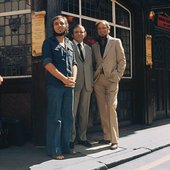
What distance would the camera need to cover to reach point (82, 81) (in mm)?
6262

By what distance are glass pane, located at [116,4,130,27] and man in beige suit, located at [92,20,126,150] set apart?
251 centimetres

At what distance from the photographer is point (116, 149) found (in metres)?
6.17

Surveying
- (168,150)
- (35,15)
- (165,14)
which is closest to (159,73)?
(165,14)

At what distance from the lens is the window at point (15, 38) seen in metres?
7.06

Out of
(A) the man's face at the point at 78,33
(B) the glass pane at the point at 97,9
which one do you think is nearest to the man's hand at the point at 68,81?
(A) the man's face at the point at 78,33

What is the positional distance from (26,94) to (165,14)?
198 inches

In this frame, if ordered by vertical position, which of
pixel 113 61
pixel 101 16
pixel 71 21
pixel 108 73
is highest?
pixel 101 16

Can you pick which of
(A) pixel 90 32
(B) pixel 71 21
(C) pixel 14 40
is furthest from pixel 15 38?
(A) pixel 90 32

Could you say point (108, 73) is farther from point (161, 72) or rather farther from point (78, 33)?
point (161, 72)

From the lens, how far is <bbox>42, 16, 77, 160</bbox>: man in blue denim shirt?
553 cm

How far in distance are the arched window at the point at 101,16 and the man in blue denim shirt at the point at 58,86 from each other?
1625 mm

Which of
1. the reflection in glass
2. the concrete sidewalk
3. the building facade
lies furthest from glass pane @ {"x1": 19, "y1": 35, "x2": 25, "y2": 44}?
the concrete sidewalk

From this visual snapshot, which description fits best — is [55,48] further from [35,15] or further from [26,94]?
[26,94]

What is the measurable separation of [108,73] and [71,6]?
1.85 m
